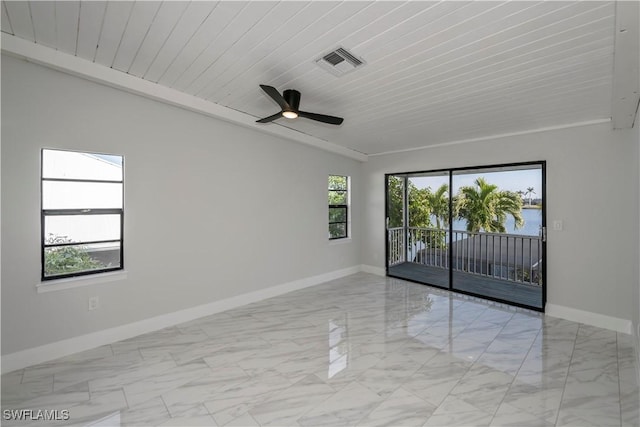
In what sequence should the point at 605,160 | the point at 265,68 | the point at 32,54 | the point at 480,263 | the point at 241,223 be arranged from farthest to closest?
1. the point at 480,263
2. the point at 241,223
3. the point at 605,160
4. the point at 265,68
5. the point at 32,54

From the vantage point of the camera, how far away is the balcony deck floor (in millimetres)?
4794

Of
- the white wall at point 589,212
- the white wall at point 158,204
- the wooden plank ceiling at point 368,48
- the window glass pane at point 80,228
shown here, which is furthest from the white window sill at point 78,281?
the white wall at point 589,212

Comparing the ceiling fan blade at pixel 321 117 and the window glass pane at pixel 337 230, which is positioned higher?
the ceiling fan blade at pixel 321 117

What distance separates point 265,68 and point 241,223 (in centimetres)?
230

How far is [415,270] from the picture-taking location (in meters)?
6.70

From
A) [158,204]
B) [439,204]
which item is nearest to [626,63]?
[158,204]

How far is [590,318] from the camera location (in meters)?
3.81

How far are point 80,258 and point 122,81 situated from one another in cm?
189

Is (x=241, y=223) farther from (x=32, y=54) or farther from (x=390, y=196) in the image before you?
(x=390, y=196)

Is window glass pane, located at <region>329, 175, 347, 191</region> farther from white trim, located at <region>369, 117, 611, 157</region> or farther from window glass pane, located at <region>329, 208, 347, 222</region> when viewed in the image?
white trim, located at <region>369, 117, 611, 157</region>

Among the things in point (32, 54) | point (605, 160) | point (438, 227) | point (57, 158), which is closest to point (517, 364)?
point (605, 160)

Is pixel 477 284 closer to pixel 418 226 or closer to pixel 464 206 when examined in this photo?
pixel 464 206

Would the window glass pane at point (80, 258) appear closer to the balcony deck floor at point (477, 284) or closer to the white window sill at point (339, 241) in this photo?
the white window sill at point (339, 241)

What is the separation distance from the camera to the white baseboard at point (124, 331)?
2.78m
